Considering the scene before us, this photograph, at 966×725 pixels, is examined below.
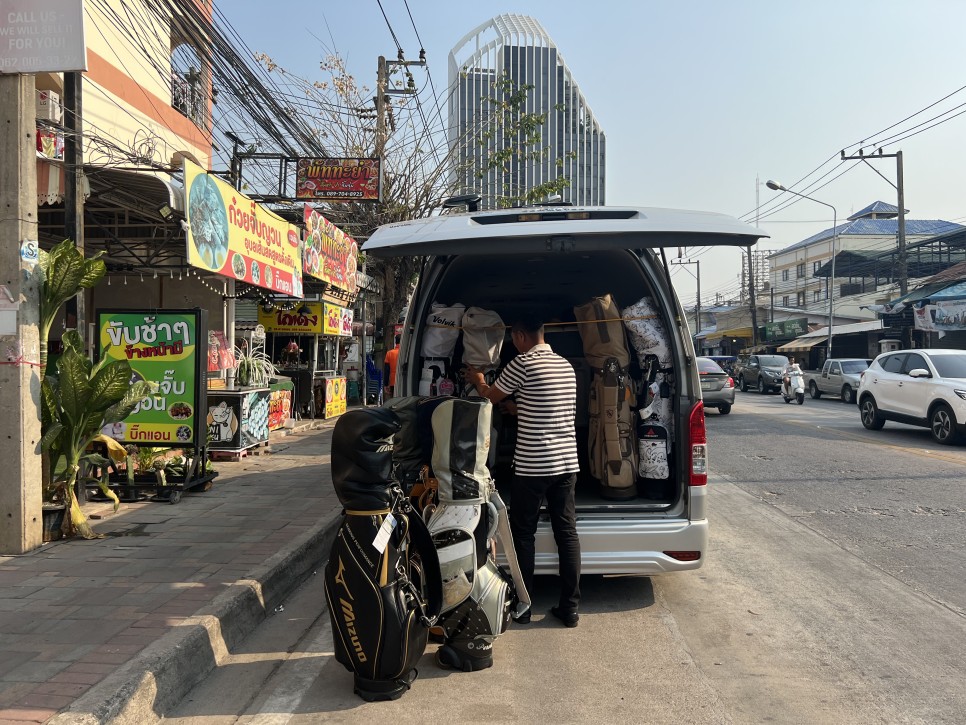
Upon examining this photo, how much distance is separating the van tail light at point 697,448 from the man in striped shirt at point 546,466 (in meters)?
0.78

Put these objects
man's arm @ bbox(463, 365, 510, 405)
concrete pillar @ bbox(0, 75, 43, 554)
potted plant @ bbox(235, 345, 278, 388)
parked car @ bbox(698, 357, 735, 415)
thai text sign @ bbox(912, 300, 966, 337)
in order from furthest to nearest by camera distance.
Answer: thai text sign @ bbox(912, 300, 966, 337) < parked car @ bbox(698, 357, 735, 415) < potted plant @ bbox(235, 345, 278, 388) < concrete pillar @ bbox(0, 75, 43, 554) < man's arm @ bbox(463, 365, 510, 405)

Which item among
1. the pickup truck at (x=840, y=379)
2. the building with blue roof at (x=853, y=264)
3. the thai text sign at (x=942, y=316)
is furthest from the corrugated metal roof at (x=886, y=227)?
the pickup truck at (x=840, y=379)

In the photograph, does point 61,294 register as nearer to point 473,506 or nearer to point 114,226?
point 473,506

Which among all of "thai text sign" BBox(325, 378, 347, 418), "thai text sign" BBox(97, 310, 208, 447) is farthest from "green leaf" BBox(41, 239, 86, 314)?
"thai text sign" BBox(325, 378, 347, 418)

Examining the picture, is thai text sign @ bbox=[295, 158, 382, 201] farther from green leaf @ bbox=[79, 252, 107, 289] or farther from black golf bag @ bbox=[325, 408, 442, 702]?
black golf bag @ bbox=[325, 408, 442, 702]

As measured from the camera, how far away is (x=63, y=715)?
10.2 ft

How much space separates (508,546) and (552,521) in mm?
454

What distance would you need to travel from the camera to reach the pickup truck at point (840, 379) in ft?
82.9

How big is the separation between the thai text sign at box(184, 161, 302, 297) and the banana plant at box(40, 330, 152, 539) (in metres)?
2.85

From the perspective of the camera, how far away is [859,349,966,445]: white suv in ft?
42.5

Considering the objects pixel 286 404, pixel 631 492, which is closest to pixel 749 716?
pixel 631 492

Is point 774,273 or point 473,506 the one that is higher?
point 774,273

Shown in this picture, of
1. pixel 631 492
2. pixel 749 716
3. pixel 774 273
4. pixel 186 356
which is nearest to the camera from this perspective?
pixel 749 716

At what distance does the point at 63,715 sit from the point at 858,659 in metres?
3.87
